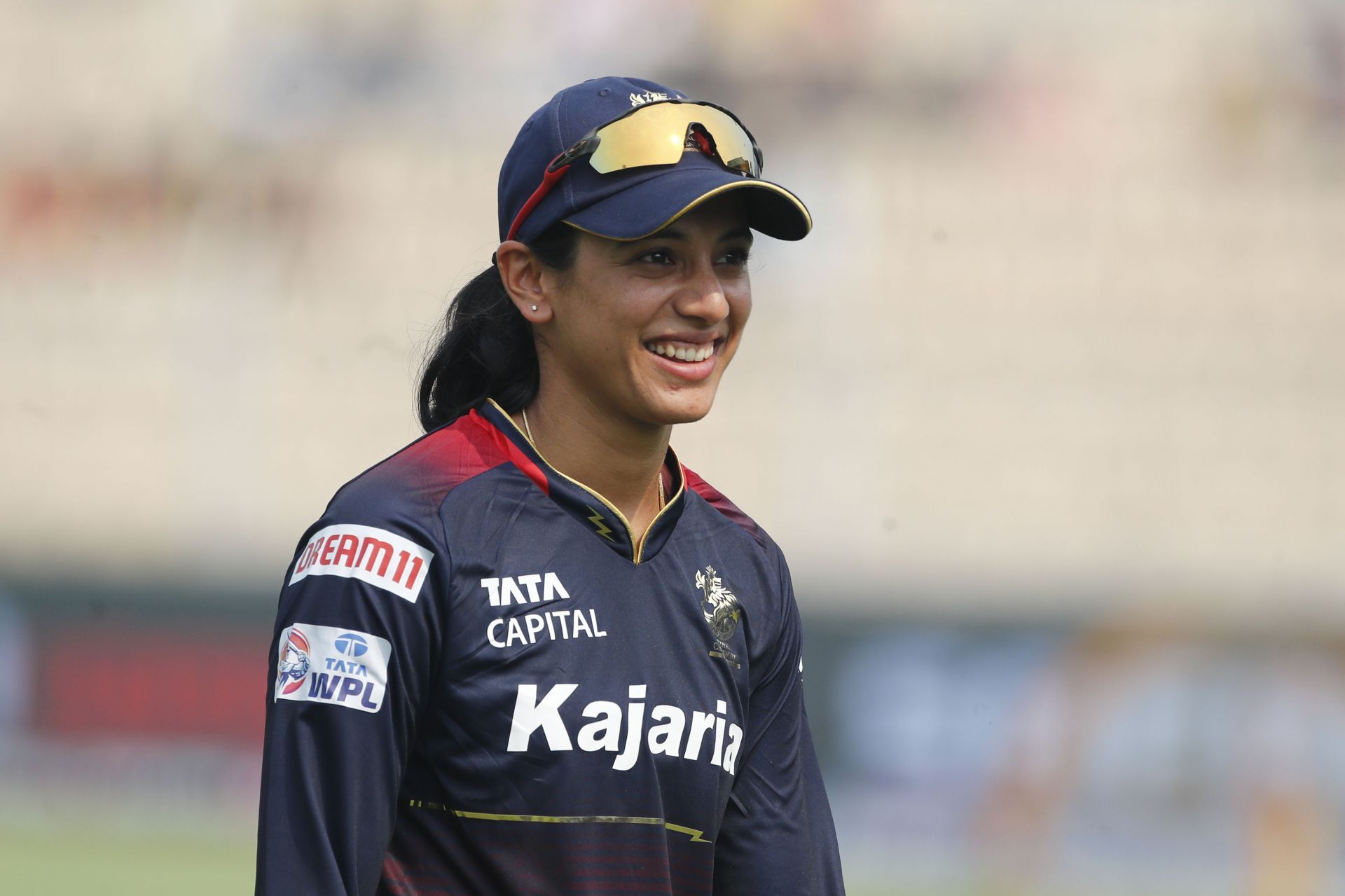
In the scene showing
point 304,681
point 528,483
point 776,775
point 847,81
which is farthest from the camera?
point 847,81

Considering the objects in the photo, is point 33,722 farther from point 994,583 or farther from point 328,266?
point 994,583

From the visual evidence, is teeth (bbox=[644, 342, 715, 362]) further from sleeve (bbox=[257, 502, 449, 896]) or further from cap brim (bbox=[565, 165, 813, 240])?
sleeve (bbox=[257, 502, 449, 896])

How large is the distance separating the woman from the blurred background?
4407mm

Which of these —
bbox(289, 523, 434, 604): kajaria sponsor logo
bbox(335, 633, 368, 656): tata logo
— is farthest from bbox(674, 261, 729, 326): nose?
bbox(335, 633, 368, 656): tata logo

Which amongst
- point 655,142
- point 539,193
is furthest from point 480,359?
point 655,142

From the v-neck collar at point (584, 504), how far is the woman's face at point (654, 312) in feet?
0.32

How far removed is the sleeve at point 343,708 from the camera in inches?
63.2

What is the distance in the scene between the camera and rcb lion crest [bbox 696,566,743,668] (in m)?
1.92

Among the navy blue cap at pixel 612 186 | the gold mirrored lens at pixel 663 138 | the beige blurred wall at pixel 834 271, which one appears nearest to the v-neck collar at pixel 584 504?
the navy blue cap at pixel 612 186

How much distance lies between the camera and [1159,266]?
7008 millimetres

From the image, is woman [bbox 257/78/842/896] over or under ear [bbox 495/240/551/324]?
under

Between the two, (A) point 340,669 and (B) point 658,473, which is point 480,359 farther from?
(A) point 340,669

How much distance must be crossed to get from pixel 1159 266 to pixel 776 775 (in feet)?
17.9

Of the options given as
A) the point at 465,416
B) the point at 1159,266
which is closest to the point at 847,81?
the point at 1159,266
